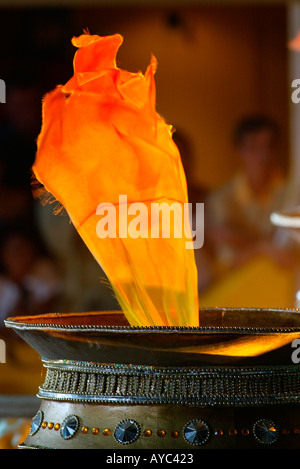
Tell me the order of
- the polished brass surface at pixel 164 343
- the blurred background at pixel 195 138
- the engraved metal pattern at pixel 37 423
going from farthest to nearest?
the blurred background at pixel 195 138
the engraved metal pattern at pixel 37 423
the polished brass surface at pixel 164 343

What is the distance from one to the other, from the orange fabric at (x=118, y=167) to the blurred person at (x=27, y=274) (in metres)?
2.89

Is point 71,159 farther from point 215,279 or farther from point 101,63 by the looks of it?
point 215,279

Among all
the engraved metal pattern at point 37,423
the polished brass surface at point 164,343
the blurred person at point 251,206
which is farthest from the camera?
the blurred person at point 251,206

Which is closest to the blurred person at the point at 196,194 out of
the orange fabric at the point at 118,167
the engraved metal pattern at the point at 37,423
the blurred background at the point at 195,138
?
the blurred background at the point at 195,138

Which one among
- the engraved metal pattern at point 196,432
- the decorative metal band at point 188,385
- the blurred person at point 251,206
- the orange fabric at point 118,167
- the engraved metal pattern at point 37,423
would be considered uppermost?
the blurred person at point 251,206

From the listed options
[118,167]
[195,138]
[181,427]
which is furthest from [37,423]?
[195,138]

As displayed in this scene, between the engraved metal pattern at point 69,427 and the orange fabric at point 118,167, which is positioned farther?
the orange fabric at point 118,167

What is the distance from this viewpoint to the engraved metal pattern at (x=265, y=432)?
40.3 inches

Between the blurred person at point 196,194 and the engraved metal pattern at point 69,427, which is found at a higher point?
the blurred person at point 196,194

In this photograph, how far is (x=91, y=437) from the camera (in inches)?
40.9

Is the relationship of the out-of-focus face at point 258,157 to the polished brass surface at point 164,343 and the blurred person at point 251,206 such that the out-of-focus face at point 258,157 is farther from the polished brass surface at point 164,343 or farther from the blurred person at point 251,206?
the polished brass surface at point 164,343

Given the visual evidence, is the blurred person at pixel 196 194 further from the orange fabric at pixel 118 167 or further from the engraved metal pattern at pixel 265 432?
the engraved metal pattern at pixel 265 432

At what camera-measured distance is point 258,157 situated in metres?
4.16

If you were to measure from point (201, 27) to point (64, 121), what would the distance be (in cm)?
295
